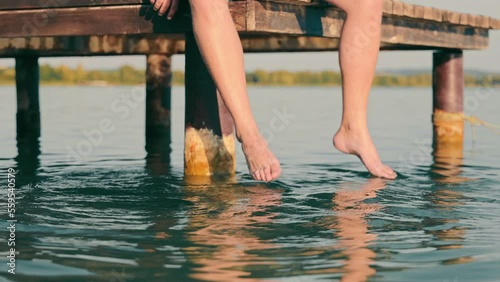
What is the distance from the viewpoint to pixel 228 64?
4707mm

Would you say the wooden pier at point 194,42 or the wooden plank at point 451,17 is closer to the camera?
the wooden pier at point 194,42

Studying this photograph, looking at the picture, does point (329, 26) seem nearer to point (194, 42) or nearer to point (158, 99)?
point (194, 42)

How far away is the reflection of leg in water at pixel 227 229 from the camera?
3.21 metres

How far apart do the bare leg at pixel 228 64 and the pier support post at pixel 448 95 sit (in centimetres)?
508

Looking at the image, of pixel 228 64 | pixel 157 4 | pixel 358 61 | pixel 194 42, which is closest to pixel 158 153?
pixel 194 42

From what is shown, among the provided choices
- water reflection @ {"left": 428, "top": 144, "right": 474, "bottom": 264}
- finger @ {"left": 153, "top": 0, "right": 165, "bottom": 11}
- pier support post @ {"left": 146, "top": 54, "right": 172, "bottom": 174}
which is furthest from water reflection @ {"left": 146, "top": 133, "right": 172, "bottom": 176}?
water reflection @ {"left": 428, "top": 144, "right": 474, "bottom": 264}

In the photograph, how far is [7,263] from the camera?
10.8 ft

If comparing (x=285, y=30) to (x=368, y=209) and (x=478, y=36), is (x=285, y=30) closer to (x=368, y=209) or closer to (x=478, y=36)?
(x=368, y=209)

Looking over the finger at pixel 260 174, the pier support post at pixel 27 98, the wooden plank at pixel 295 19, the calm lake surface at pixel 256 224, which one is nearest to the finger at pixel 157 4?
the wooden plank at pixel 295 19

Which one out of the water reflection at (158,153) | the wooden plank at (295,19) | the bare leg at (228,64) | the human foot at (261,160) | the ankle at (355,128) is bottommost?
the water reflection at (158,153)

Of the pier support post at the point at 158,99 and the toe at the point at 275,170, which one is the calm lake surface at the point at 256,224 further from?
the pier support post at the point at 158,99

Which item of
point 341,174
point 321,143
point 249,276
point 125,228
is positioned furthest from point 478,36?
point 249,276

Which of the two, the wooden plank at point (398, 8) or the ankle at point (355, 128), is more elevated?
the wooden plank at point (398, 8)

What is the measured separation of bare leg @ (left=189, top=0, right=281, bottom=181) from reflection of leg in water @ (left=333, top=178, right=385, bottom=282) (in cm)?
50
